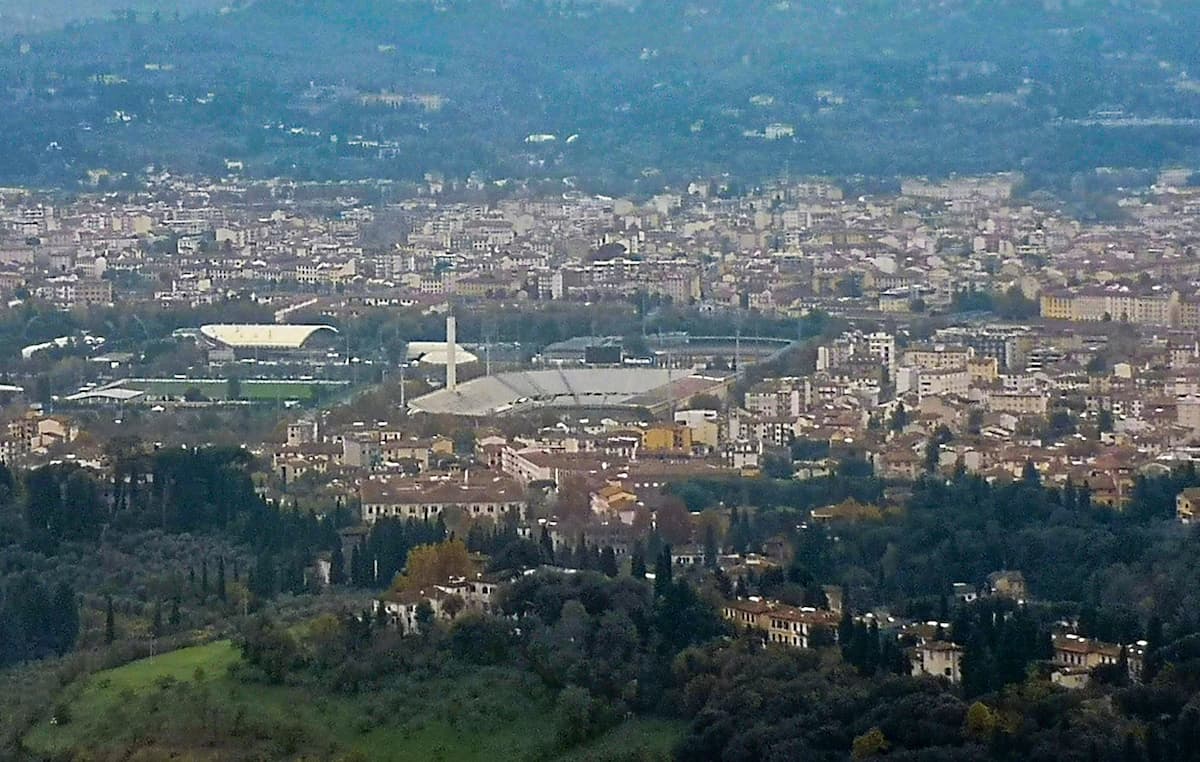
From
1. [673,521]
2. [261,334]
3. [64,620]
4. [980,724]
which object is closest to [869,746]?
[980,724]

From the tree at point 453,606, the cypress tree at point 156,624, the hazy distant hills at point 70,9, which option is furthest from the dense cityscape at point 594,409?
the hazy distant hills at point 70,9

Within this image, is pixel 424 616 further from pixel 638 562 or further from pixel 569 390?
pixel 569 390

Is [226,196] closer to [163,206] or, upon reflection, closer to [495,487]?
[163,206]

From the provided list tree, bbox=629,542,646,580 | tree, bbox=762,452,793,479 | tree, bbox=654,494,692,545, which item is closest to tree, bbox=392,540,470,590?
tree, bbox=629,542,646,580

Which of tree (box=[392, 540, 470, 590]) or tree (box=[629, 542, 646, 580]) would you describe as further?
tree (box=[629, 542, 646, 580])

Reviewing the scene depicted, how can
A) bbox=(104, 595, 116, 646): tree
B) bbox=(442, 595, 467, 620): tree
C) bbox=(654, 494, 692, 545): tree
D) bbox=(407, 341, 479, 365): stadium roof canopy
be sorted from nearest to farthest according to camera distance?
1. bbox=(442, 595, 467, 620): tree
2. bbox=(104, 595, 116, 646): tree
3. bbox=(654, 494, 692, 545): tree
4. bbox=(407, 341, 479, 365): stadium roof canopy

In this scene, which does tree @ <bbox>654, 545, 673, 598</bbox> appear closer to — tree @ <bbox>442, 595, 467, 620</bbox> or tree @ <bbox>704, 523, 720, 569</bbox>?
tree @ <bbox>704, 523, 720, 569</bbox>

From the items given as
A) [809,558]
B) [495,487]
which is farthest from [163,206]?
[809,558]

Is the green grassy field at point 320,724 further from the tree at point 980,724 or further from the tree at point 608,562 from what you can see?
the tree at point 608,562
